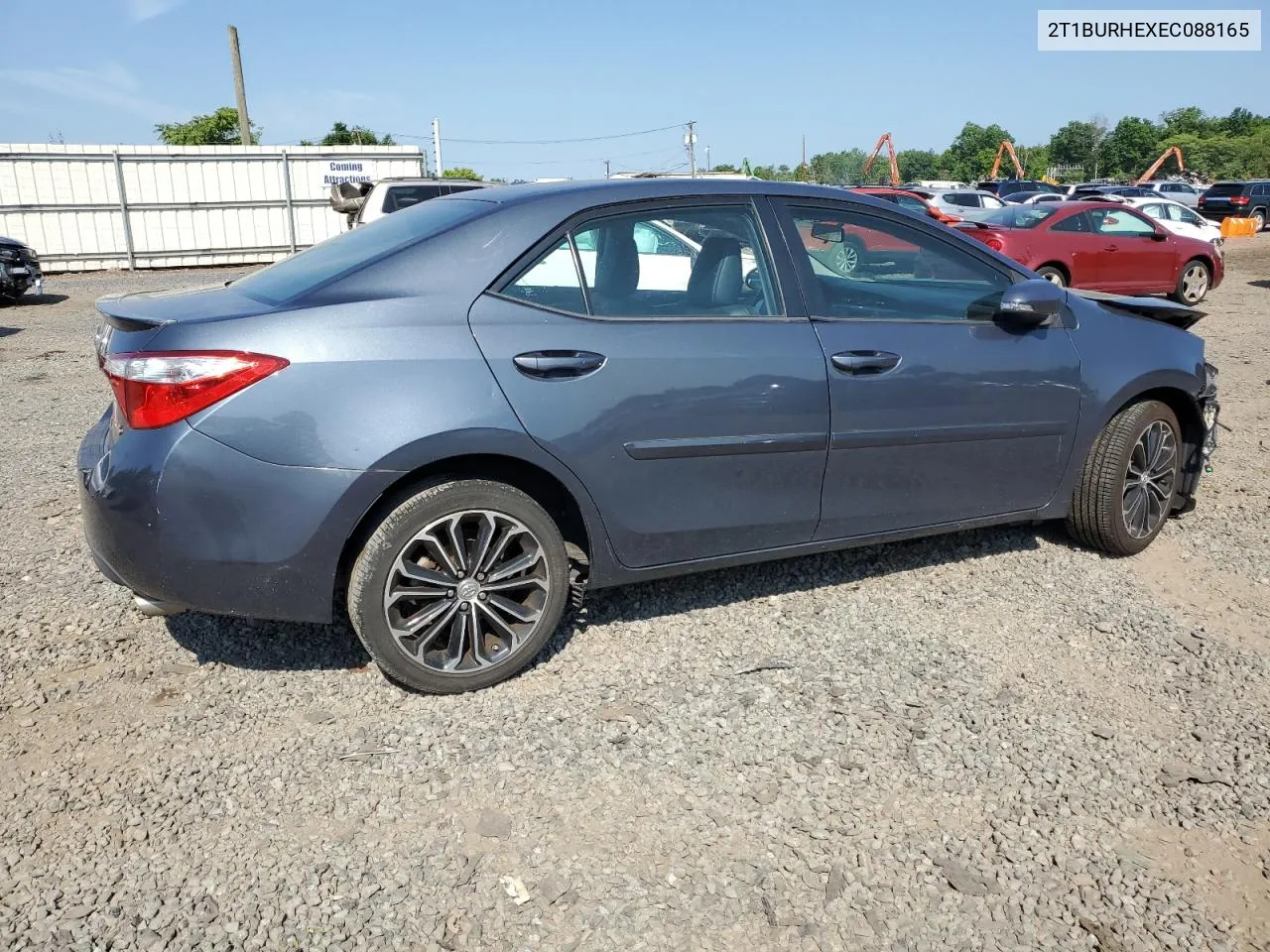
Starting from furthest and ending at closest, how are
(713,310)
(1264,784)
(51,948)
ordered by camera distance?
(713,310) → (1264,784) → (51,948)

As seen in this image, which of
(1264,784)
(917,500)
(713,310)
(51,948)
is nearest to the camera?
(51,948)

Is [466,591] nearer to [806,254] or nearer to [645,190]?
[645,190]

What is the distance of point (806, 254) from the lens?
12.6 feet

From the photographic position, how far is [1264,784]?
2945mm

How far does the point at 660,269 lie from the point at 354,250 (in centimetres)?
107

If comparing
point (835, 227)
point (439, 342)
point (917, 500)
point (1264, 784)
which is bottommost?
point (1264, 784)

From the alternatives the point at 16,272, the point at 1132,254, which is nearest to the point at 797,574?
the point at 1132,254

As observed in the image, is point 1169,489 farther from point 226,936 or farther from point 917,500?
point 226,936

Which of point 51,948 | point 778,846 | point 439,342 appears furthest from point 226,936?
point 439,342

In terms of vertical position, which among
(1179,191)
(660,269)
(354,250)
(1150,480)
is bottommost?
(1150,480)

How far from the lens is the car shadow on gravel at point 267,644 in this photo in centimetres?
359

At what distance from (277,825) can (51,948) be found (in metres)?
0.58

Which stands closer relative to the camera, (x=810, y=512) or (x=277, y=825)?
(x=277, y=825)

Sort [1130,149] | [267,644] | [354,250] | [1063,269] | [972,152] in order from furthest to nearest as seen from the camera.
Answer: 1. [972,152]
2. [1130,149]
3. [1063,269]
4. [267,644]
5. [354,250]
